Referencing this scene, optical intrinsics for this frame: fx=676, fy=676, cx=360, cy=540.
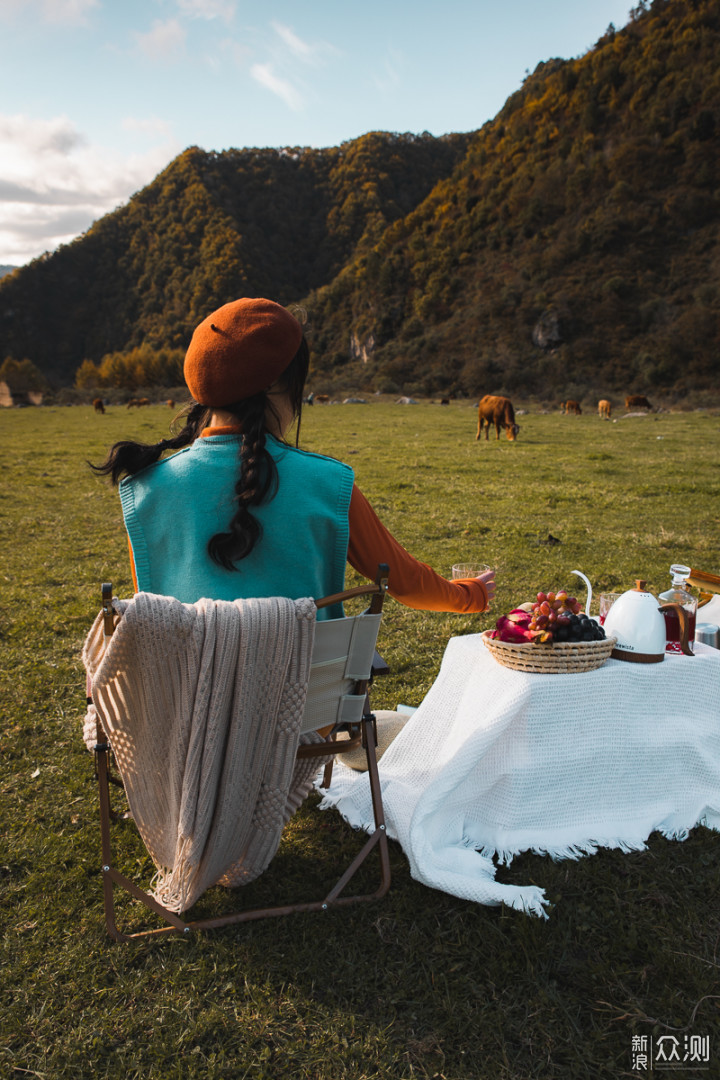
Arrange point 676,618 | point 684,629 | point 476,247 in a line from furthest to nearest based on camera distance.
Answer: point 476,247 < point 676,618 < point 684,629

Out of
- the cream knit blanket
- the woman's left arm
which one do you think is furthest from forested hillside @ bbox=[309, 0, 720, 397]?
the cream knit blanket

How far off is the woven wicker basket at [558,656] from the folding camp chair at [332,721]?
0.76m

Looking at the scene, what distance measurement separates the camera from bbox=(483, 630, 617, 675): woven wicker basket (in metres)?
2.98

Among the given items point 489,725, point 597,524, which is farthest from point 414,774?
point 597,524

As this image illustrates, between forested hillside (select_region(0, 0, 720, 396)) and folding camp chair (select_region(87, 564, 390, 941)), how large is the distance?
5893 centimetres

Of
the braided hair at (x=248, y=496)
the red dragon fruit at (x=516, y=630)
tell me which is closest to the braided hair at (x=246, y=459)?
the braided hair at (x=248, y=496)

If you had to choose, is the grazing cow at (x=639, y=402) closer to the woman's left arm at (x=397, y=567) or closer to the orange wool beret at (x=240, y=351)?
the woman's left arm at (x=397, y=567)

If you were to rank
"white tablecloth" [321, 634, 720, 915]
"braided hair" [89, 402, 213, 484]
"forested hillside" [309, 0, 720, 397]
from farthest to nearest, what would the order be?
"forested hillside" [309, 0, 720, 397] < "white tablecloth" [321, 634, 720, 915] < "braided hair" [89, 402, 213, 484]

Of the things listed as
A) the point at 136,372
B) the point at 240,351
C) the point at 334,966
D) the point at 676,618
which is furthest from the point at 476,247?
the point at 334,966

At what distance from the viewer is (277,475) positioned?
92.9 inches

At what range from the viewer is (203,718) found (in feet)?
7.25

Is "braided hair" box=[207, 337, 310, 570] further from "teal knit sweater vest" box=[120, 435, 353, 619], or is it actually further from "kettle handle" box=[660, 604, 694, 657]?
"kettle handle" box=[660, 604, 694, 657]

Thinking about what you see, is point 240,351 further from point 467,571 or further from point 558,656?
point 558,656

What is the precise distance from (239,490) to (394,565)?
730 mm
